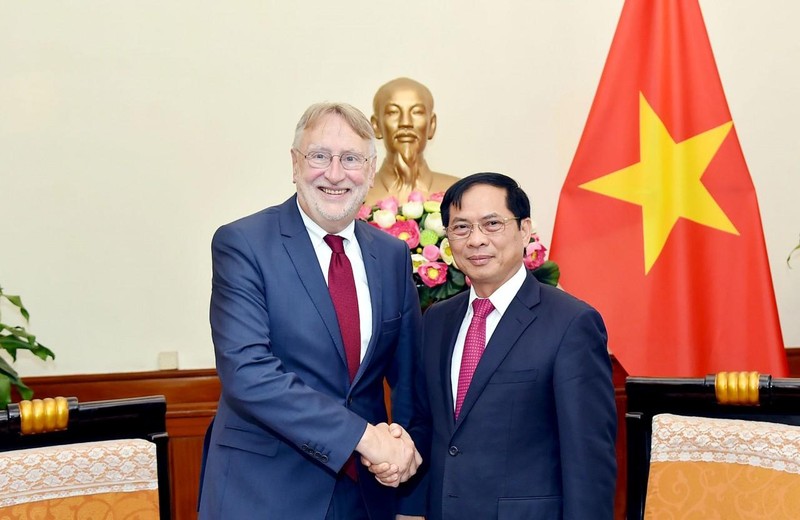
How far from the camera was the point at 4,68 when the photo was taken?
423cm

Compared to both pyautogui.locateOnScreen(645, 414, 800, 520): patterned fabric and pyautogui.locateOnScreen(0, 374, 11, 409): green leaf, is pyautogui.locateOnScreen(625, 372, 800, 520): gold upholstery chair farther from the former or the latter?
pyautogui.locateOnScreen(0, 374, 11, 409): green leaf

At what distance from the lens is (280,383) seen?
2.04 metres

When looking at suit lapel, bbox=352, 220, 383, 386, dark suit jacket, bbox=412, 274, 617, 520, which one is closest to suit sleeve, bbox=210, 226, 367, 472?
suit lapel, bbox=352, 220, 383, 386

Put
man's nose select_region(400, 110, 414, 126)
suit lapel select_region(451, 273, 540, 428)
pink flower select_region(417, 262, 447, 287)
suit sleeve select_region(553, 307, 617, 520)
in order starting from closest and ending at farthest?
suit sleeve select_region(553, 307, 617, 520), suit lapel select_region(451, 273, 540, 428), pink flower select_region(417, 262, 447, 287), man's nose select_region(400, 110, 414, 126)

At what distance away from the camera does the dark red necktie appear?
7.16ft

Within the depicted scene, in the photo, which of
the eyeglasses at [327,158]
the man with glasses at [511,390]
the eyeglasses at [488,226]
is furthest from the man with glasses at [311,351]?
the eyeglasses at [488,226]

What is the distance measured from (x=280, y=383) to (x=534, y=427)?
1.85 feet

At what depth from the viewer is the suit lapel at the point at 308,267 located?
7.06 ft

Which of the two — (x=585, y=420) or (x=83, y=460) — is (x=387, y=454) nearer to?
(x=585, y=420)

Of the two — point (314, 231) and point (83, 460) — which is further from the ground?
point (314, 231)

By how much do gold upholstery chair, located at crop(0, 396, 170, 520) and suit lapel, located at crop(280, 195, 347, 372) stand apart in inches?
16.6

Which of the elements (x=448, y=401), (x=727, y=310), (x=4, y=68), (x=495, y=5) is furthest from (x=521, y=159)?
(x=448, y=401)

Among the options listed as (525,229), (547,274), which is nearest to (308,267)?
(525,229)

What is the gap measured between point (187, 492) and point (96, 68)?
6.50 feet
